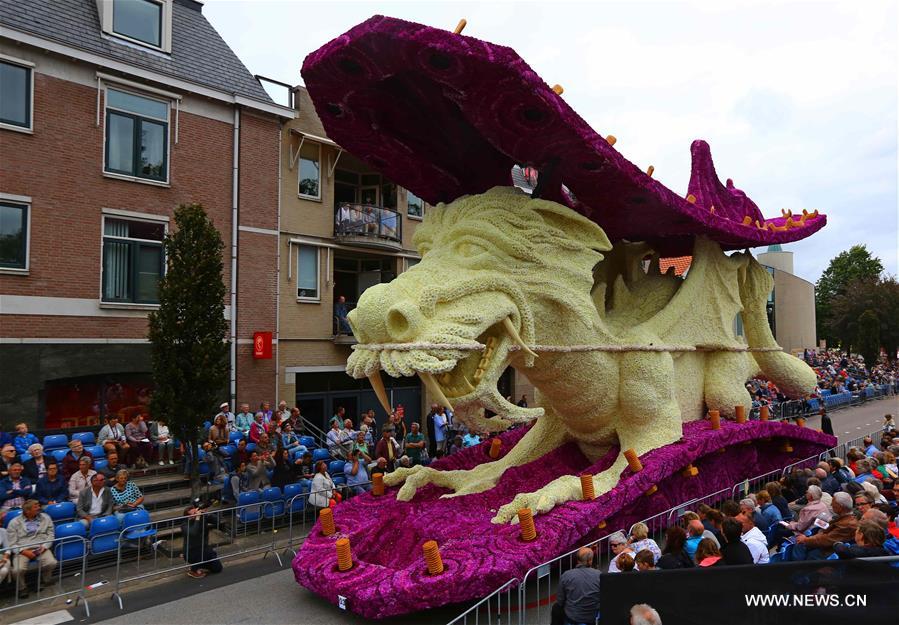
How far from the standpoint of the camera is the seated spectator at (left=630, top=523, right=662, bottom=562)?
221 inches

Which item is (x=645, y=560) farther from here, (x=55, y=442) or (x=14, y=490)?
(x=55, y=442)

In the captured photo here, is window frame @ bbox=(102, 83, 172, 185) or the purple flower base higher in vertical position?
window frame @ bbox=(102, 83, 172, 185)

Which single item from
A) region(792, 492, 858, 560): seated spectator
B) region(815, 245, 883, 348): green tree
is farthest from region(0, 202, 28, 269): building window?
region(815, 245, 883, 348): green tree

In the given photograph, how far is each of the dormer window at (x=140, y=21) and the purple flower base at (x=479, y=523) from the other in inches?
457

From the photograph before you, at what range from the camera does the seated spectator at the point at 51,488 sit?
8.27 metres

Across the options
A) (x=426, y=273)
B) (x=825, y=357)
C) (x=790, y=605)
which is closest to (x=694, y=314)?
(x=426, y=273)

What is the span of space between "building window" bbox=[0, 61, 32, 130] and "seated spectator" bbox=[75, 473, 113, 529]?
24.8 feet

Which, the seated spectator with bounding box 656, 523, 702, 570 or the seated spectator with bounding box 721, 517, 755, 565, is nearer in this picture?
the seated spectator with bounding box 721, 517, 755, 565

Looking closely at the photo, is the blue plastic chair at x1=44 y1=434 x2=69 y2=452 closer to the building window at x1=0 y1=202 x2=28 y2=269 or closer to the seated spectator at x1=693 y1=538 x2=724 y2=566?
the building window at x1=0 y1=202 x2=28 y2=269

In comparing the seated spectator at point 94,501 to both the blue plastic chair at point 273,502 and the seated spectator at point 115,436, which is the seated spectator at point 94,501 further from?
the seated spectator at point 115,436

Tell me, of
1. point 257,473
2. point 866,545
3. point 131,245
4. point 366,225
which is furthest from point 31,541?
point 366,225

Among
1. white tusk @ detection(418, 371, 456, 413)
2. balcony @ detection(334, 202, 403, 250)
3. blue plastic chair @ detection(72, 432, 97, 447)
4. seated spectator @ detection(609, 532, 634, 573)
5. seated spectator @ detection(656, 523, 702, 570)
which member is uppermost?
balcony @ detection(334, 202, 403, 250)

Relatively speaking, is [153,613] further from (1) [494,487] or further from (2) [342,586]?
(1) [494,487]

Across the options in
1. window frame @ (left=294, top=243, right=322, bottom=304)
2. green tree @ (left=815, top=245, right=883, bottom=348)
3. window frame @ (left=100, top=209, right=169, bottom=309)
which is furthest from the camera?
green tree @ (left=815, top=245, right=883, bottom=348)
